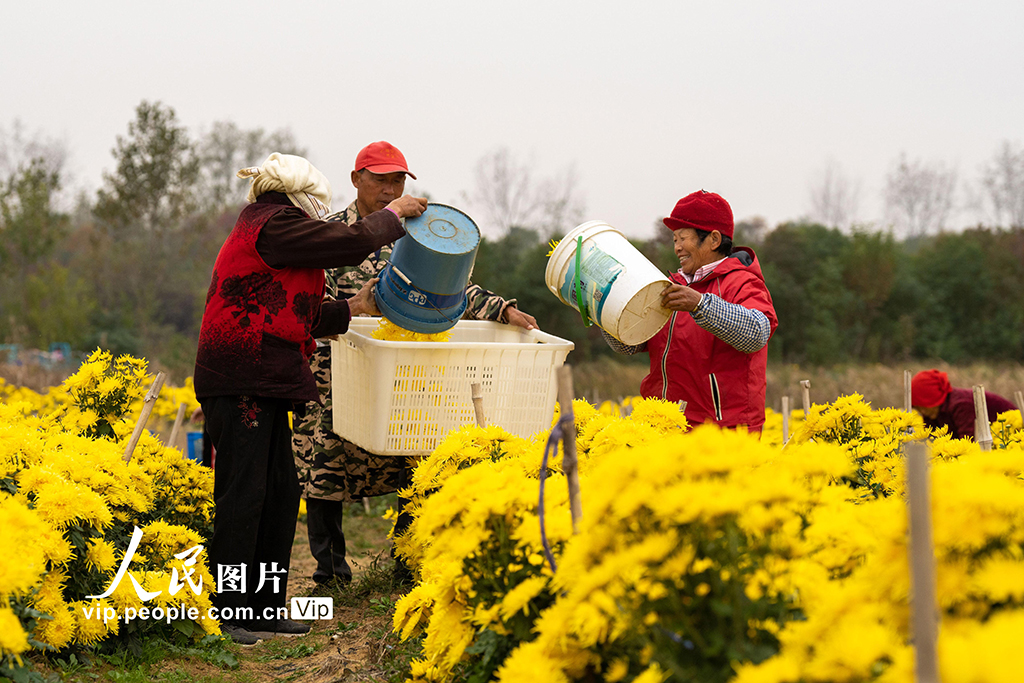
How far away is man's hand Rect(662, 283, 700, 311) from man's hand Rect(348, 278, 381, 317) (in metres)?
1.18

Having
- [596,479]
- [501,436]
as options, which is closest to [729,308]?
[501,436]

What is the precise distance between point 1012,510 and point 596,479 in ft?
2.01

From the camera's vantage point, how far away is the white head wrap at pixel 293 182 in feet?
10.6

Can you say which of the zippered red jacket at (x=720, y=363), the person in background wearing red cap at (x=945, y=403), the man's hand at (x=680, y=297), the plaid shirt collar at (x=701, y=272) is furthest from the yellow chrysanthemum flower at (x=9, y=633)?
the person in background wearing red cap at (x=945, y=403)

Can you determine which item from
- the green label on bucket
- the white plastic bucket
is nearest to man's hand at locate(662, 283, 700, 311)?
the white plastic bucket

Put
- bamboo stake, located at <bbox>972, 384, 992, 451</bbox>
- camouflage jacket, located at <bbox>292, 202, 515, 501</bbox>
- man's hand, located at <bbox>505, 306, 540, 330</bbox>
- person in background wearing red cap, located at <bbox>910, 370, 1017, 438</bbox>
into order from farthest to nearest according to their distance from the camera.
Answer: person in background wearing red cap, located at <bbox>910, 370, 1017, 438</bbox> < camouflage jacket, located at <bbox>292, 202, 515, 501</bbox> < man's hand, located at <bbox>505, 306, 540, 330</bbox> < bamboo stake, located at <bbox>972, 384, 992, 451</bbox>

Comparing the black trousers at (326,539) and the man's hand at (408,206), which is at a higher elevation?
Answer: the man's hand at (408,206)

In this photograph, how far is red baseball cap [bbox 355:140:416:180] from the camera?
3.94 metres

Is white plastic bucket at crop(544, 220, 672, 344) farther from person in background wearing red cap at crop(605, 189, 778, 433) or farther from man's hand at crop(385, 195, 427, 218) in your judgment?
man's hand at crop(385, 195, 427, 218)

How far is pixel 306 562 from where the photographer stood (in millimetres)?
5172

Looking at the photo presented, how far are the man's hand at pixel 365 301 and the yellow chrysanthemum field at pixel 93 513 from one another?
1.00m

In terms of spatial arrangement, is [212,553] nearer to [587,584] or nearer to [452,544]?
[452,544]

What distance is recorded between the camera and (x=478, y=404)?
3100 millimetres

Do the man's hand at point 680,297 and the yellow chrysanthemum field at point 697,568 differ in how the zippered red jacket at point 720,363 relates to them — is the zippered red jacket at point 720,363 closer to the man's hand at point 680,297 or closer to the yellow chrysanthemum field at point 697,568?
the man's hand at point 680,297
